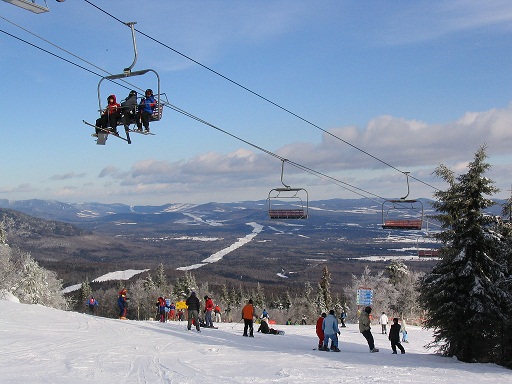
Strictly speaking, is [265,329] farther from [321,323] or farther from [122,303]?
[122,303]

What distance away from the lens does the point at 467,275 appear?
20859 mm

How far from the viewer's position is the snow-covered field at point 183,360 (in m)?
12.9

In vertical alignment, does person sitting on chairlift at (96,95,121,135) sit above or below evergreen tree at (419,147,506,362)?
above

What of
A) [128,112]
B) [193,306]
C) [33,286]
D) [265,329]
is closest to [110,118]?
[128,112]

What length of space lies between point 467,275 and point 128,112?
13590mm

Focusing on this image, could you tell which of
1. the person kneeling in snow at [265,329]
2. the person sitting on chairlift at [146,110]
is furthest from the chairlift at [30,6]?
the person kneeling in snow at [265,329]

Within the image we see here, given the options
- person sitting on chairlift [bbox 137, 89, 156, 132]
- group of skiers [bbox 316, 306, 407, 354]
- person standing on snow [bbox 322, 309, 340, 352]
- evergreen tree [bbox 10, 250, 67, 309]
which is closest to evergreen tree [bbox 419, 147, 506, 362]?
group of skiers [bbox 316, 306, 407, 354]

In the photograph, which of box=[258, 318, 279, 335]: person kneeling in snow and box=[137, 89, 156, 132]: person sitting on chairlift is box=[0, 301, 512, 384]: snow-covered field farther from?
box=[137, 89, 156, 132]: person sitting on chairlift

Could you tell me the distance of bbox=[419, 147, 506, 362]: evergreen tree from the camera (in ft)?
67.3

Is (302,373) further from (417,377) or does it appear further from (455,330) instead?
(455,330)

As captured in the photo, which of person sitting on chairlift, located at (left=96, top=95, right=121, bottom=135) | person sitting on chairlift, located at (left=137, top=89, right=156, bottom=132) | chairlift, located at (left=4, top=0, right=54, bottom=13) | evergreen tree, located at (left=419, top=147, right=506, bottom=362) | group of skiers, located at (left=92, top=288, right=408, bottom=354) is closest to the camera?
chairlift, located at (left=4, top=0, right=54, bottom=13)

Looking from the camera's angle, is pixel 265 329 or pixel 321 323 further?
pixel 265 329

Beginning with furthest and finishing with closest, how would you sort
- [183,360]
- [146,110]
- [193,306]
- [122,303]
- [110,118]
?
[122,303], [193,306], [183,360], [110,118], [146,110]

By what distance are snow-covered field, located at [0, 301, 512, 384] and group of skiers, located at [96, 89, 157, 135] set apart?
5.98 m
